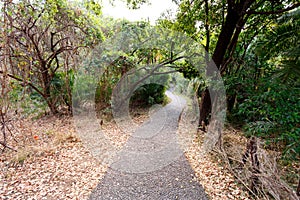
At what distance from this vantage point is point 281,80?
149 cm

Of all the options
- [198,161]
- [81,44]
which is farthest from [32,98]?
[198,161]

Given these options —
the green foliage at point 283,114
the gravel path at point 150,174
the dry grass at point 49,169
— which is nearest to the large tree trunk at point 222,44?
the gravel path at point 150,174

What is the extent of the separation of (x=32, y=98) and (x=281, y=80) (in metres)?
5.63

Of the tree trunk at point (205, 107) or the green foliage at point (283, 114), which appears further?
the tree trunk at point (205, 107)

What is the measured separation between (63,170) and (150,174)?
4.05 ft

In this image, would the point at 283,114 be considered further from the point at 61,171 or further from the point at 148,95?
the point at 148,95

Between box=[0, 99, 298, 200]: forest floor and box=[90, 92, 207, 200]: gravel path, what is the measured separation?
13 centimetres

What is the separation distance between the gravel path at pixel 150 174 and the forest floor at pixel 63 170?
13 centimetres

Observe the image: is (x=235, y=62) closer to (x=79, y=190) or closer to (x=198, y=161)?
(x=198, y=161)

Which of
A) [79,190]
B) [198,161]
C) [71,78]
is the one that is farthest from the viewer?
[71,78]

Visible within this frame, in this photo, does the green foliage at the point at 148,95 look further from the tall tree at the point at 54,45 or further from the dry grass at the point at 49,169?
the dry grass at the point at 49,169

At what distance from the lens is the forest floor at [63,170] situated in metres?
1.74

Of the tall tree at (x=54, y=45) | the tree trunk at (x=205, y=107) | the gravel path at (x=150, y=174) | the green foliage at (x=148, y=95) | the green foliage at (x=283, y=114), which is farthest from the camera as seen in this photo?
the green foliage at (x=148, y=95)

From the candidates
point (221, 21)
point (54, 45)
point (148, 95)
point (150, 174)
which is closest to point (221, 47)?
point (221, 21)
